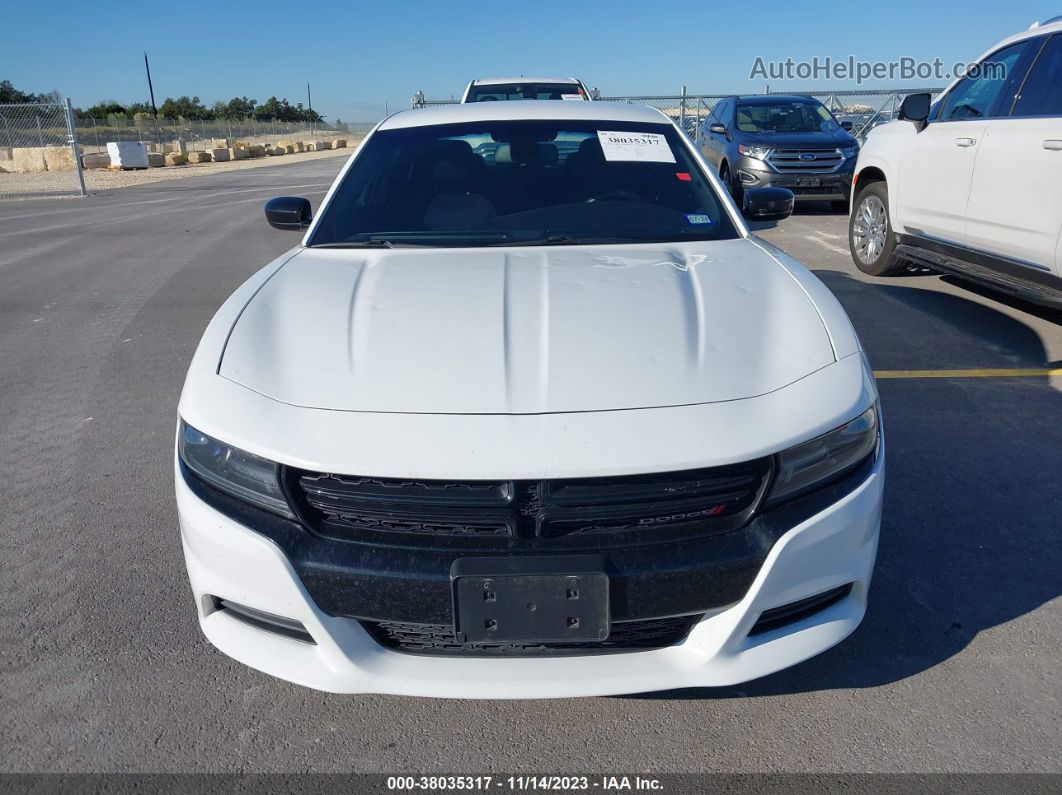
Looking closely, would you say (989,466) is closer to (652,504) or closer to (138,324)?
(652,504)

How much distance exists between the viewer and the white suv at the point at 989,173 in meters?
4.82

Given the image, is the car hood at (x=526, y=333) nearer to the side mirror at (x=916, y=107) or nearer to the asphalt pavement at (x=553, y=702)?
the asphalt pavement at (x=553, y=702)

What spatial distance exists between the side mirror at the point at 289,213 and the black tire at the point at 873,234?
4984mm

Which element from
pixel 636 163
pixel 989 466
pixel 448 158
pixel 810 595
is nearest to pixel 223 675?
pixel 810 595

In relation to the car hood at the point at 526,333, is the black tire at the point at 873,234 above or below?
below

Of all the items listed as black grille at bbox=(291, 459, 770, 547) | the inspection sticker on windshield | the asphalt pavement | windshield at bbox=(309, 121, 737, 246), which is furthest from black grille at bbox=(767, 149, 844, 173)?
black grille at bbox=(291, 459, 770, 547)

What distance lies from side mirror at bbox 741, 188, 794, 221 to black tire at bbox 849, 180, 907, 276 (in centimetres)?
343

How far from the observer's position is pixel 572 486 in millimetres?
1833

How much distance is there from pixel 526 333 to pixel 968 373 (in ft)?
12.1

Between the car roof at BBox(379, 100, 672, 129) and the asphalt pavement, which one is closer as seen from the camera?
the asphalt pavement

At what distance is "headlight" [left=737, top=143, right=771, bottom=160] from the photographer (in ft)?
35.9

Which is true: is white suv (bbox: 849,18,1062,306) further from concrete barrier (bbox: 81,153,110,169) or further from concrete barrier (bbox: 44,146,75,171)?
concrete barrier (bbox: 81,153,110,169)

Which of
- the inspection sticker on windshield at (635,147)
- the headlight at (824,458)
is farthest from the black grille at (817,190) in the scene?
the headlight at (824,458)

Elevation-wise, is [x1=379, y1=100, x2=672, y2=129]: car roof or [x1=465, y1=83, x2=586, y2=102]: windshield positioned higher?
[x1=465, y1=83, x2=586, y2=102]: windshield
